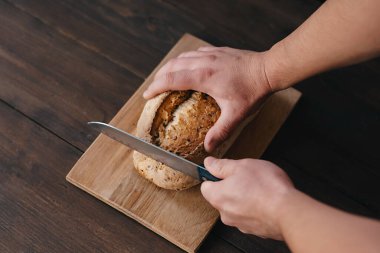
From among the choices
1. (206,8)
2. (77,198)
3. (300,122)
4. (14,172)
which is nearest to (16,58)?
(14,172)

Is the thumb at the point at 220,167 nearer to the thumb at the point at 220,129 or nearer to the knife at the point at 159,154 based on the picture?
the knife at the point at 159,154

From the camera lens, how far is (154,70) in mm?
1382

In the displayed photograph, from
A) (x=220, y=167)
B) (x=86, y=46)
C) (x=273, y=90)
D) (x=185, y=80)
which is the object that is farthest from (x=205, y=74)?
(x=86, y=46)

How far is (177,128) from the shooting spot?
113cm

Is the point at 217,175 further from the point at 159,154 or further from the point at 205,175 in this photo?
the point at 159,154

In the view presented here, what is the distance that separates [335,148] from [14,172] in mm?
843

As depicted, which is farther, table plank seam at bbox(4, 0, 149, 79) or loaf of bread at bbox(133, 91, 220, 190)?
table plank seam at bbox(4, 0, 149, 79)

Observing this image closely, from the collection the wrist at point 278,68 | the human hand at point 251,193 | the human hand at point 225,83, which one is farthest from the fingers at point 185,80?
the human hand at point 251,193


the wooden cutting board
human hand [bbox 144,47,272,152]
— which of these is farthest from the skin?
the wooden cutting board

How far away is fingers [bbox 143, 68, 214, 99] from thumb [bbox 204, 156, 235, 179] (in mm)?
231

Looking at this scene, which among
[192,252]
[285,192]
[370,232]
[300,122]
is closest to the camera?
[370,232]

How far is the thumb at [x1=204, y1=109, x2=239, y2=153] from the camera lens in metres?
1.11

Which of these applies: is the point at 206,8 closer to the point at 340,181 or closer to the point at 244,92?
the point at 244,92

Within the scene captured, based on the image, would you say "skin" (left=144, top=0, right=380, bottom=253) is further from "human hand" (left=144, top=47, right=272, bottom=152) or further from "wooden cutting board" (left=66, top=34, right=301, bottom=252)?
"wooden cutting board" (left=66, top=34, right=301, bottom=252)
